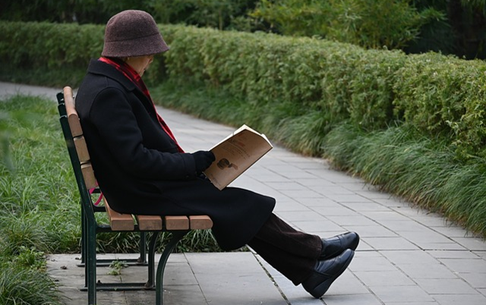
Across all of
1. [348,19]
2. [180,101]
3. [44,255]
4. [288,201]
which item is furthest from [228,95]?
[44,255]

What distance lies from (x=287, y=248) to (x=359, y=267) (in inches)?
39.6

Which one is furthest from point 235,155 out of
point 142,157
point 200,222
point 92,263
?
point 92,263

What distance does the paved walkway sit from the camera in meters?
4.64

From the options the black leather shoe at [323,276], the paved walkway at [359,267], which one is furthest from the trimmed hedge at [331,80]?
the black leather shoe at [323,276]

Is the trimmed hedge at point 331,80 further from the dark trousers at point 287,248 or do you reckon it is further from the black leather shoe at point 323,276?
the dark trousers at point 287,248

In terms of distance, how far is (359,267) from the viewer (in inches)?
208

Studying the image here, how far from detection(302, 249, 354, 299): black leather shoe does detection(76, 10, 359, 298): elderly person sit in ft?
0.79

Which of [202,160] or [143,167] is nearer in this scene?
[143,167]

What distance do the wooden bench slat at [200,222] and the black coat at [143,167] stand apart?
52 mm

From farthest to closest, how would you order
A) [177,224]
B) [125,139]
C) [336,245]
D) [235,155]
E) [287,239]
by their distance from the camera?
[336,245]
[287,239]
[235,155]
[177,224]
[125,139]

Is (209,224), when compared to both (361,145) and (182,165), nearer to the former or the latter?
(182,165)

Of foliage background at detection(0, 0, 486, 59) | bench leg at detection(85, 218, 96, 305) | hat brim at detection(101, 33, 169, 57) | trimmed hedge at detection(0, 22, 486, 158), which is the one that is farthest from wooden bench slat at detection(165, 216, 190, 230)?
foliage background at detection(0, 0, 486, 59)

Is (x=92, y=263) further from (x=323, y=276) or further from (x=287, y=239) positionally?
(x=323, y=276)

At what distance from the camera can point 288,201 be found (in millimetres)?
7332
